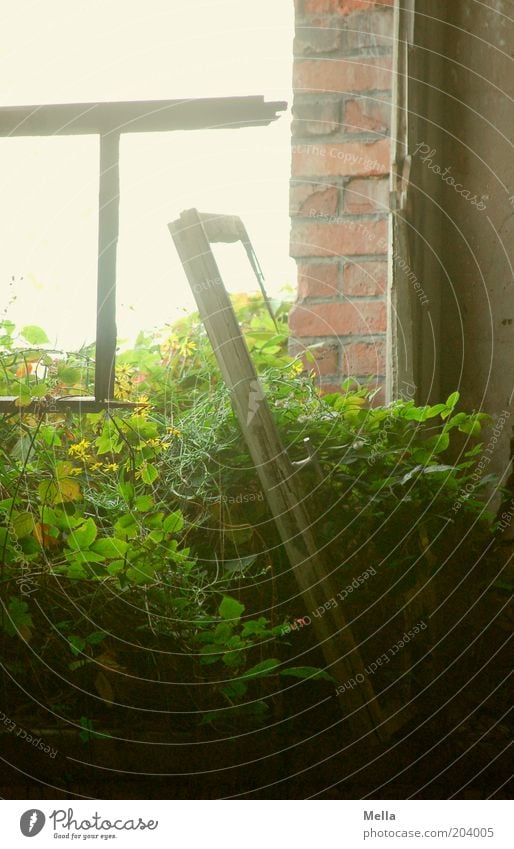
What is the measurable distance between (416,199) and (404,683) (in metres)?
0.42

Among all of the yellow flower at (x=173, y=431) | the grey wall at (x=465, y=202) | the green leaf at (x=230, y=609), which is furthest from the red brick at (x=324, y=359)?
the green leaf at (x=230, y=609)

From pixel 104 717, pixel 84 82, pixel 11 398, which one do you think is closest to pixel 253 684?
pixel 104 717

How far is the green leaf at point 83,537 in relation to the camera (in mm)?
590

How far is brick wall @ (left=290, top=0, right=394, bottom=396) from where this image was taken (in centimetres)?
86

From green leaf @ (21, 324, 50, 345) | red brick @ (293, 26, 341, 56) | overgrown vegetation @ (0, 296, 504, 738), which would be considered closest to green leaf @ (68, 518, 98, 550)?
overgrown vegetation @ (0, 296, 504, 738)

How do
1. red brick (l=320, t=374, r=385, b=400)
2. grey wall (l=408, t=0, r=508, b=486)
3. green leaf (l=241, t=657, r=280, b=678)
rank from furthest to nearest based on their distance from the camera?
red brick (l=320, t=374, r=385, b=400) → grey wall (l=408, t=0, r=508, b=486) → green leaf (l=241, t=657, r=280, b=678)

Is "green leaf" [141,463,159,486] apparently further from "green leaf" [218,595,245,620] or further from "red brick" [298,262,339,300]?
"red brick" [298,262,339,300]

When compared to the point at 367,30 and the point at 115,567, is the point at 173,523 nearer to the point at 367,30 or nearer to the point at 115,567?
the point at 115,567

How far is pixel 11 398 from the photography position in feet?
2.18

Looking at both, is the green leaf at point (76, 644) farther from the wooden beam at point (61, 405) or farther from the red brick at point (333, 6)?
the red brick at point (333, 6)

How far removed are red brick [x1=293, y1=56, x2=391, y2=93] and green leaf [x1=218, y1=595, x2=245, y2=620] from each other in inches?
21.8

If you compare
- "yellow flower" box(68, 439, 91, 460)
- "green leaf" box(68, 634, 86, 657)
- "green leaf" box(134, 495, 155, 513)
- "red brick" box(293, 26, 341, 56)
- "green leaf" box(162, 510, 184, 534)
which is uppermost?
"red brick" box(293, 26, 341, 56)

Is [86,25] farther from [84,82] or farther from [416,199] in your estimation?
[416,199]
